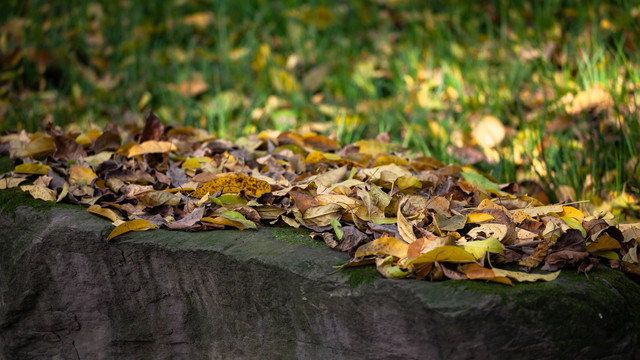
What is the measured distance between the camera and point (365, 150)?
2047mm

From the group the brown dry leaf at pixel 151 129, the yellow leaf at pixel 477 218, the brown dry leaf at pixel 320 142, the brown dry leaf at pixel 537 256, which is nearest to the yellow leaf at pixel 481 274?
the brown dry leaf at pixel 537 256

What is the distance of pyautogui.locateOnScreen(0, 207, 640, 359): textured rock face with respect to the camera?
1019mm

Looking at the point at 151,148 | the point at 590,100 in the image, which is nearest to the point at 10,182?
the point at 151,148

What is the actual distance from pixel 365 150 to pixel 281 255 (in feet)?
2.96

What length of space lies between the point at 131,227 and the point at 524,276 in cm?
88

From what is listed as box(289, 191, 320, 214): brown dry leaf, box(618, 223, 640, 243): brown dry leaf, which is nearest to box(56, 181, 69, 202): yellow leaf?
box(289, 191, 320, 214): brown dry leaf

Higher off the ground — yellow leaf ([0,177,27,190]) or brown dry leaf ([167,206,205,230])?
brown dry leaf ([167,206,205,230])

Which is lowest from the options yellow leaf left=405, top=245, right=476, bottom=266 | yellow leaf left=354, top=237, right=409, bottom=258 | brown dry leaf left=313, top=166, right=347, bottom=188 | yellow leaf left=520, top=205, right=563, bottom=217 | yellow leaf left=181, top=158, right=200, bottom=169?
yellow leaf left=181, top=158, right=200, bottom=169

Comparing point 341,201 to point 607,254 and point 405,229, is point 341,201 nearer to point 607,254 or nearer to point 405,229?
point 405,229

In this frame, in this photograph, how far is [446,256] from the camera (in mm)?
1104

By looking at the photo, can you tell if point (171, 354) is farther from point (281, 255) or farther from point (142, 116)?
point (142, 116)

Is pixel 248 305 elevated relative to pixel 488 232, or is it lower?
lower

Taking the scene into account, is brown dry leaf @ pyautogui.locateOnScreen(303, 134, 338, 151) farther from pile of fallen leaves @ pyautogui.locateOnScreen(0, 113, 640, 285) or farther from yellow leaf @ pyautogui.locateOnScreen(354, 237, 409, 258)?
yellow leaf @ pyautogui.locateOnScreen(354, 237, 409, 258)

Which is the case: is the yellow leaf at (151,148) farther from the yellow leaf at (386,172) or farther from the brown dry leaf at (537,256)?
the brown dry leaf at (537,256)
